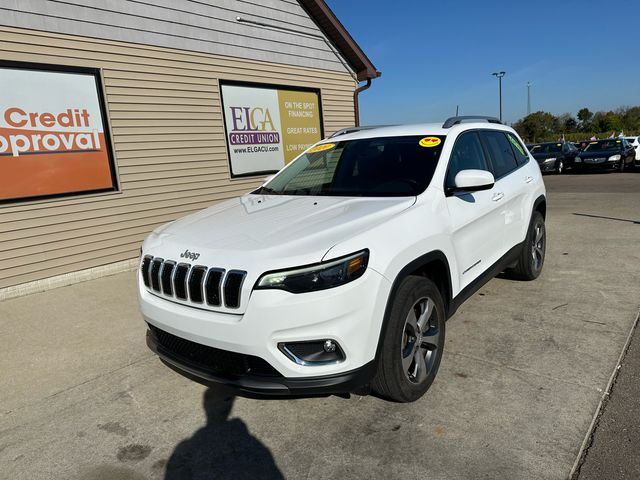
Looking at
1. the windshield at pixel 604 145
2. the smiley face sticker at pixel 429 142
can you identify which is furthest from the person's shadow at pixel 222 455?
the windshield at pixel 604 145

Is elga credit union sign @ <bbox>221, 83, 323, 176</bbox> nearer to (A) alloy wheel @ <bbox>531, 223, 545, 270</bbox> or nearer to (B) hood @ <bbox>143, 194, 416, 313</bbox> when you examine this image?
(B) hood @ <bbox>143, 194, 416, 313</bbox>

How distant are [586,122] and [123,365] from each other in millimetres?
78956

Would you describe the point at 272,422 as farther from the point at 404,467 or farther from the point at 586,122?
the point at 586,122

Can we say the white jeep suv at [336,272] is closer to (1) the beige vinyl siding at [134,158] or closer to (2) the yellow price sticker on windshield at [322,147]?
(2) the yellow price sticker on windshield at [322,147]

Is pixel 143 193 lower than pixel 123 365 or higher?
higher

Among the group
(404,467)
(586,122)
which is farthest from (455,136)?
(586,122)

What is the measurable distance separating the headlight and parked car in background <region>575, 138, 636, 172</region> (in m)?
21.5

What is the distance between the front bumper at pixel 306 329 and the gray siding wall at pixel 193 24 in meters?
5.34

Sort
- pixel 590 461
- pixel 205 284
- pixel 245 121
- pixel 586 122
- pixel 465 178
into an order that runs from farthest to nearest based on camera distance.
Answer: pixel 586 122
pixel 245 121
pixel 465 178
pixel 205 284
pixel 590 461

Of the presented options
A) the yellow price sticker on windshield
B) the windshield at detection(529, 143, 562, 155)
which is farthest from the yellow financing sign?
the windshield at detection(529, 143, 562, 155)

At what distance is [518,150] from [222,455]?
13.9 feet

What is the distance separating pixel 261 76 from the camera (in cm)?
849

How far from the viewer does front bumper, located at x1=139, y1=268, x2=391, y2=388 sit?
2.30m

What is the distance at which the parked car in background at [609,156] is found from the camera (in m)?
19.8
